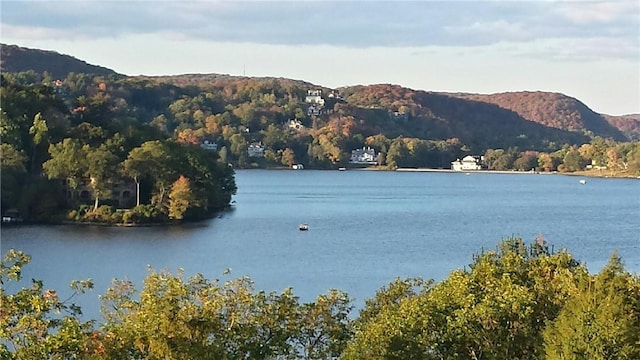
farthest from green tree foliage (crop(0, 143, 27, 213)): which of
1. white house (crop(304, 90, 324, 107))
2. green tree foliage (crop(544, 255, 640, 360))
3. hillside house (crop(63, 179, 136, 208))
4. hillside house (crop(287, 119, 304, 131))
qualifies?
white house (crop(304, 90, 324, 107))

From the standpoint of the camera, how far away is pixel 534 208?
54.6 meters

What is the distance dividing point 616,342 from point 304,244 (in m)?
25.8

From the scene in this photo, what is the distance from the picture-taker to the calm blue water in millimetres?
27211

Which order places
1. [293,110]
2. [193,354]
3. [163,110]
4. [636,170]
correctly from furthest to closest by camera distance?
1. [293,110]
2. [163,110]
3. [636,170]
4. [193,354]

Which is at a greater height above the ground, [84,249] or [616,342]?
[616,342]

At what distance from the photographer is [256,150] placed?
10500cm

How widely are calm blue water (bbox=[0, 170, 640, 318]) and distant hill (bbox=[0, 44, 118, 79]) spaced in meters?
68.3

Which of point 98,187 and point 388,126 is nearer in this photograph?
point 98,187

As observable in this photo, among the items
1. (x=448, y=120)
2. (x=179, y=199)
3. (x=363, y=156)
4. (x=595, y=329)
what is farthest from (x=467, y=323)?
(x=448, y=120)

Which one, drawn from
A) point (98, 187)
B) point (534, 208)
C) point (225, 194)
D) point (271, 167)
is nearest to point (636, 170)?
point (271, 167)

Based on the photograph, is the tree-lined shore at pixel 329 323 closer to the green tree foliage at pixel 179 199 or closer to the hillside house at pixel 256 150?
the green tree foliage at pixel 179 199

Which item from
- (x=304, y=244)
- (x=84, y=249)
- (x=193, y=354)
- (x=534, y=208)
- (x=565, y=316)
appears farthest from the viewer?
(x=534, y=208)

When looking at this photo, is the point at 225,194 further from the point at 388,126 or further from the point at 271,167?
the point at 388,126

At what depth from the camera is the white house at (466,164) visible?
116 meters
